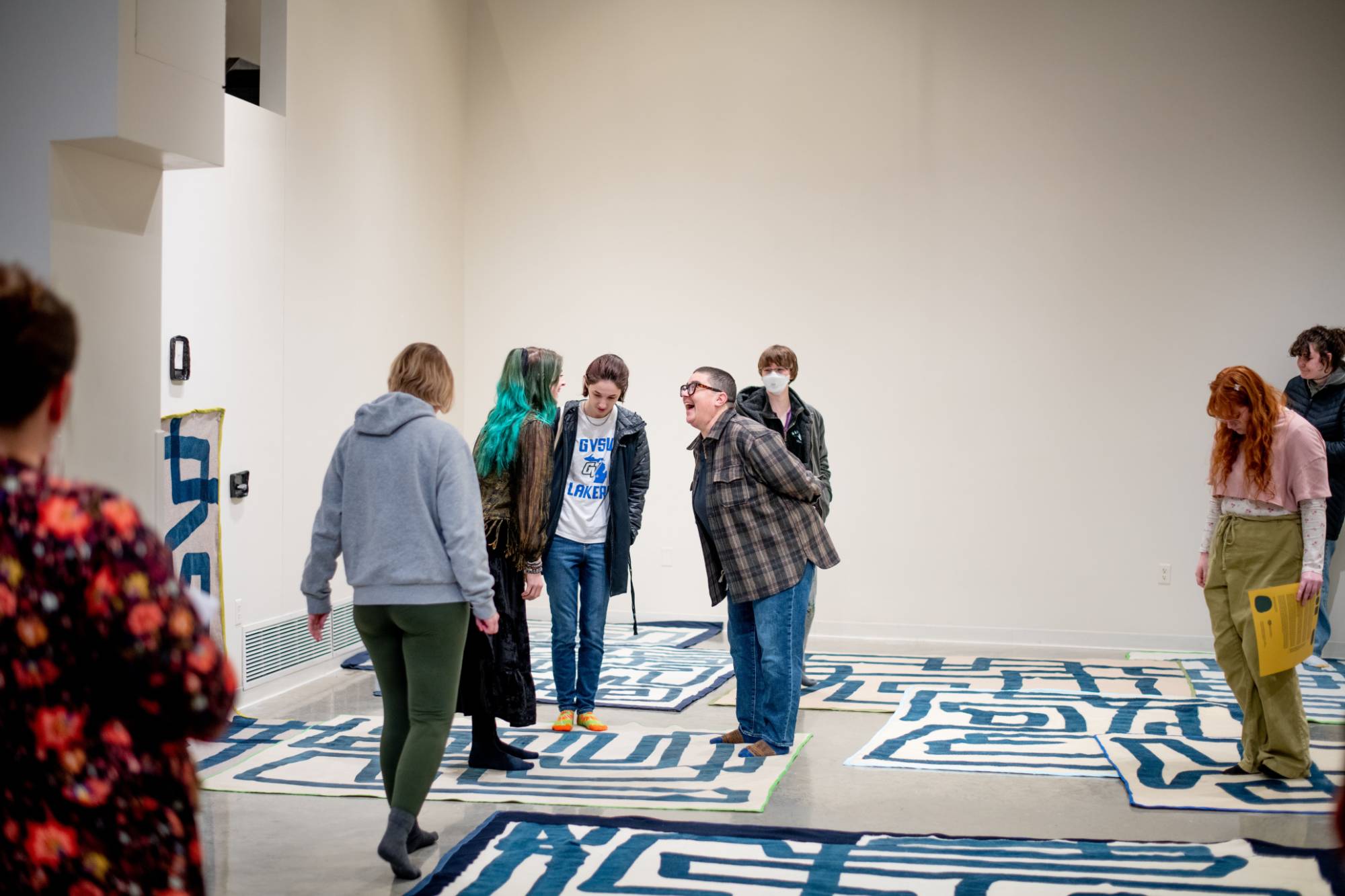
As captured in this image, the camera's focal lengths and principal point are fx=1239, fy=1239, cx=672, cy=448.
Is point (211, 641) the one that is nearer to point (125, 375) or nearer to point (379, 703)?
point (125, 375)

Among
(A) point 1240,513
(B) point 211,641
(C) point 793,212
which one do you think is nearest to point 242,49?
(C) point 793,212

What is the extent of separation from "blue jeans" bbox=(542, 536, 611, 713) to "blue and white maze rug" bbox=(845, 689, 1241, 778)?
101 cm

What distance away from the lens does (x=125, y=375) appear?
2992 mm

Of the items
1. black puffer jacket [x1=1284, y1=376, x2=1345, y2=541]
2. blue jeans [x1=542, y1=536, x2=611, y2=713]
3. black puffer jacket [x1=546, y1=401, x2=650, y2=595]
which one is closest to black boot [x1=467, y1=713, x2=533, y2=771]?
blue jeans [x1=542, y1=536, x2=611, y2=713]

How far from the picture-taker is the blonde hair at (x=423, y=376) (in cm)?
317

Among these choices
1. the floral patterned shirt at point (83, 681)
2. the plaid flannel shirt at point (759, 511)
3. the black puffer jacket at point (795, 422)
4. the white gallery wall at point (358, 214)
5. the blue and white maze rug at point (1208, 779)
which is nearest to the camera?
the floral patterned shirt at point (83, 681)

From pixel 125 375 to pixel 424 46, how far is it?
15.0 feet

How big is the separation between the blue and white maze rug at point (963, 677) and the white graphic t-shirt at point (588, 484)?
1226mm

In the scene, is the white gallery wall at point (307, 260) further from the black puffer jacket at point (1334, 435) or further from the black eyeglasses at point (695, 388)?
the black puffer jacket at point (1334, 435)

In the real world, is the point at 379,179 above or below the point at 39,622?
above

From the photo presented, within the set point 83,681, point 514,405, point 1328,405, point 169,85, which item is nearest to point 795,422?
point 514,405

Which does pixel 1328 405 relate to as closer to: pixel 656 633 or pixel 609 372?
pixel 656 633

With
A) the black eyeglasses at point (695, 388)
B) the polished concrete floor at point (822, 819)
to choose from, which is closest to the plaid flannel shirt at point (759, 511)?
the black eyeglasses at point (695, 388)

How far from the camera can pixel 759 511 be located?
163 inches
